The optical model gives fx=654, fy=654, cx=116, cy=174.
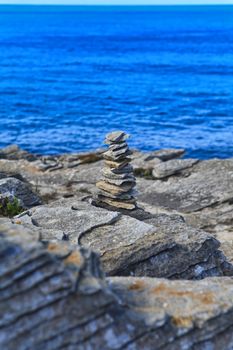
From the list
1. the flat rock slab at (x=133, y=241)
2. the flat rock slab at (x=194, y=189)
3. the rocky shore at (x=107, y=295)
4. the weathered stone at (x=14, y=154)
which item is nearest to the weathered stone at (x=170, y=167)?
the flat rock slab at (x=194, y=189)

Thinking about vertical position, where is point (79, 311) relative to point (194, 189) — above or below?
above

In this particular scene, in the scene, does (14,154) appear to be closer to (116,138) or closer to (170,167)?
(170,167)

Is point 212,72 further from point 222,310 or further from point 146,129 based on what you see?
point 222,310

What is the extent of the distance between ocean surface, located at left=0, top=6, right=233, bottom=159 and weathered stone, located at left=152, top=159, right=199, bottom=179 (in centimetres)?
1581

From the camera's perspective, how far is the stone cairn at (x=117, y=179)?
2516 cm

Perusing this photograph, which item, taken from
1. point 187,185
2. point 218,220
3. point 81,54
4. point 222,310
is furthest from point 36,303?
point 81,54

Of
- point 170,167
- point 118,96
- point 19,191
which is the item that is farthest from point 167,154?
point 118,96

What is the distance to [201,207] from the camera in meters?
30.4

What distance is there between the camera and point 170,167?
36.8 meters

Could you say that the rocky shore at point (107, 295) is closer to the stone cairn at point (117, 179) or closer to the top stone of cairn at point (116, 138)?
the stone cairn at point (117, 179)

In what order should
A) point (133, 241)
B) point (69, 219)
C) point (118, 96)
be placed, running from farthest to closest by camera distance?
point (118, 96)
point (69, 219)
point (133, 241)

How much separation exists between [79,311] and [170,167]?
27.2m

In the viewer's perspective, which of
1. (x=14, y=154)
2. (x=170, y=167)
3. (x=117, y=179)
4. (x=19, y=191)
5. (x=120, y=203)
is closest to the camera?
(x=120, y=203)

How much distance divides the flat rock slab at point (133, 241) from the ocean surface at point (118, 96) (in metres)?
34.0
